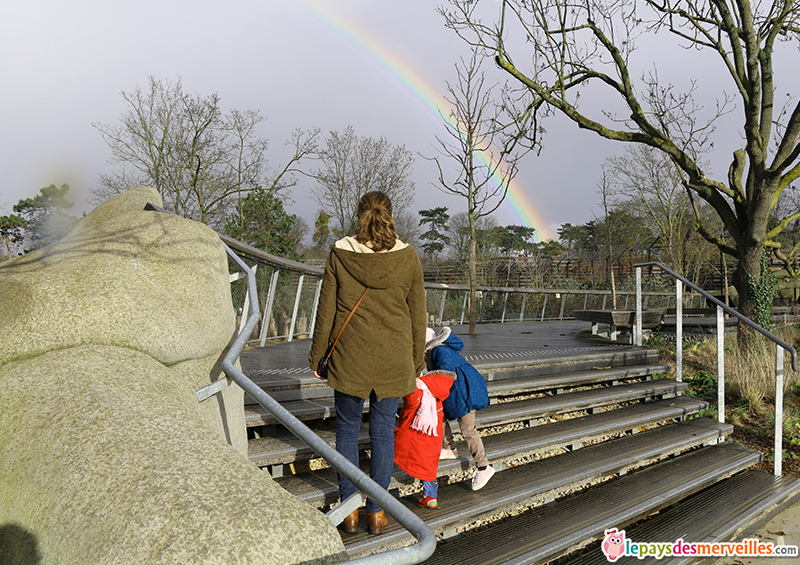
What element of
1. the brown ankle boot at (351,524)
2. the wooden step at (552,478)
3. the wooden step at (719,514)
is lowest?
the wooden step at (719,514)

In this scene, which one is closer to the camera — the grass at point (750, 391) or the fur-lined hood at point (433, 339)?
the fur-lined hood at point (433, 339)

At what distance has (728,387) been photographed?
6562 mm

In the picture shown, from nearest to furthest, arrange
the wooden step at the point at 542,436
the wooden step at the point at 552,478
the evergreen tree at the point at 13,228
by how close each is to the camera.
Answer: the wooden step at the point at 552,478 → the wooden step at the point at 542,436 → the evergreen tree at the point at 13,228

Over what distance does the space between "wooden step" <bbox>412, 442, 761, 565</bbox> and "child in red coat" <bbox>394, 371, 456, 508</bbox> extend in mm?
381

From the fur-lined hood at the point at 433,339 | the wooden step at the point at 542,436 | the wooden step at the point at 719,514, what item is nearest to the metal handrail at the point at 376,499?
the wooden step at the point at 542,436

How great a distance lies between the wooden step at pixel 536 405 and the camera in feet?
12.3

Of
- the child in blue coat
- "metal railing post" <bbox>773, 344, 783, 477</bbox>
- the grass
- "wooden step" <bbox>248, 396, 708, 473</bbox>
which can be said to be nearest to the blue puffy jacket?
the child in blue coat

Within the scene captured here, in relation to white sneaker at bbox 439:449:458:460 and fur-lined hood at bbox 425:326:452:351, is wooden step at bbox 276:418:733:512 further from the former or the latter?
fur-lined hood at bbox 425:326:452:351

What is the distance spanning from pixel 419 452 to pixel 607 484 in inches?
72.7

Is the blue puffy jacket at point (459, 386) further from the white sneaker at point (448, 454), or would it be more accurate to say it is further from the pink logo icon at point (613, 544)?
the pink logo icon at point (613, 544)

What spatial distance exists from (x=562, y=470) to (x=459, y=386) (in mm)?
1219

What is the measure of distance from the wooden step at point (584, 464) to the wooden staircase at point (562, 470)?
0.04 ft

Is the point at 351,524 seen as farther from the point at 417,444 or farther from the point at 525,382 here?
the point at 525,382

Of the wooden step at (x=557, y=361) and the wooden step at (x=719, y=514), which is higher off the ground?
the wooden step at (x=557, y=361)
